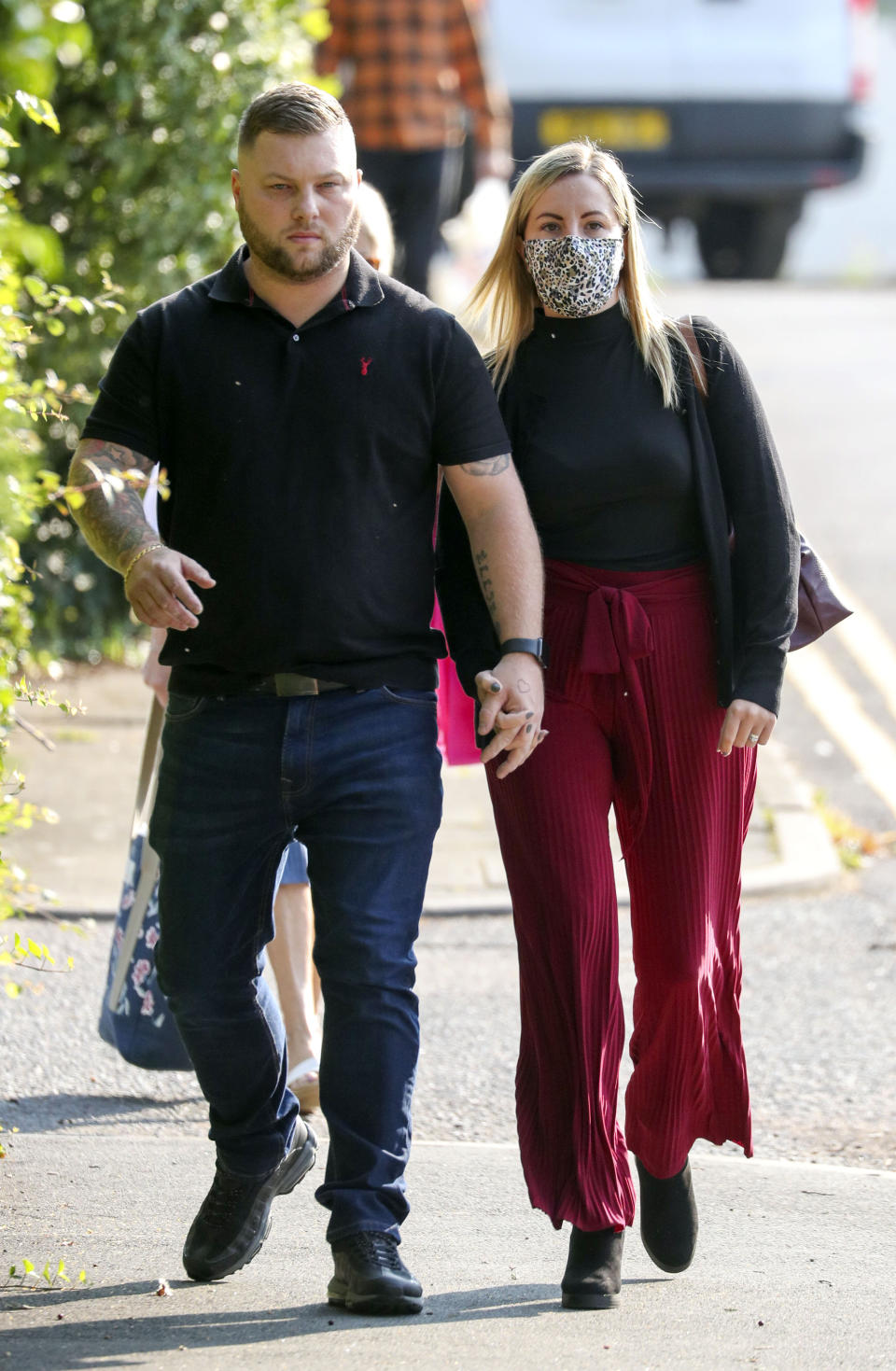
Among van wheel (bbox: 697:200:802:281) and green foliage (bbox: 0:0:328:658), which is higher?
green foliage (bbox: 0:0:328:658)

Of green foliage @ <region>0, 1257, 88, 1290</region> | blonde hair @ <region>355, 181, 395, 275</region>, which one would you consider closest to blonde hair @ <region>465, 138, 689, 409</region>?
blonde hair @ <region>355, 181, 395, 275</region>

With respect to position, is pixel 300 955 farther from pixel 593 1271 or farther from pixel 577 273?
pixel 577 273

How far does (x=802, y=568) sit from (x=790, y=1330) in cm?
136

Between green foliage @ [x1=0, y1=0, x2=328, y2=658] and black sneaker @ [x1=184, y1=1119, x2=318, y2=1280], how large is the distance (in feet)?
14.5

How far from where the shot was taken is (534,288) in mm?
3674

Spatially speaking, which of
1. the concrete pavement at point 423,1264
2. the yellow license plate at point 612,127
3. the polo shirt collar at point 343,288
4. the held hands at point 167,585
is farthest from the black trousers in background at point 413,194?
the held hands at point 167,585

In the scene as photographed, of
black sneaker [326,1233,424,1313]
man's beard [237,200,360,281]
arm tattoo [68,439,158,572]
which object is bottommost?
black sneaker [326,1233,424,1313]

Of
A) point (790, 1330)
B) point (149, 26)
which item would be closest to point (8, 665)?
point (790, 1330)

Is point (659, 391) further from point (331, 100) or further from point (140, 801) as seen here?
point (140, 801)

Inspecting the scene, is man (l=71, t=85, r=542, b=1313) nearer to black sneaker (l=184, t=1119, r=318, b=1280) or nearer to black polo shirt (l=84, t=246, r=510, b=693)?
black polo shirt (l=84, t=246, r=510, b=693)

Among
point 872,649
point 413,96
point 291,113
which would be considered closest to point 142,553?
point 291,113

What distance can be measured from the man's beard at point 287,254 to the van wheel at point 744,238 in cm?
1185

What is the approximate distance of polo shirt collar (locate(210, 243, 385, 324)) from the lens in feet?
11.1

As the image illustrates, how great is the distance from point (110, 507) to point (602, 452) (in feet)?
2.74
